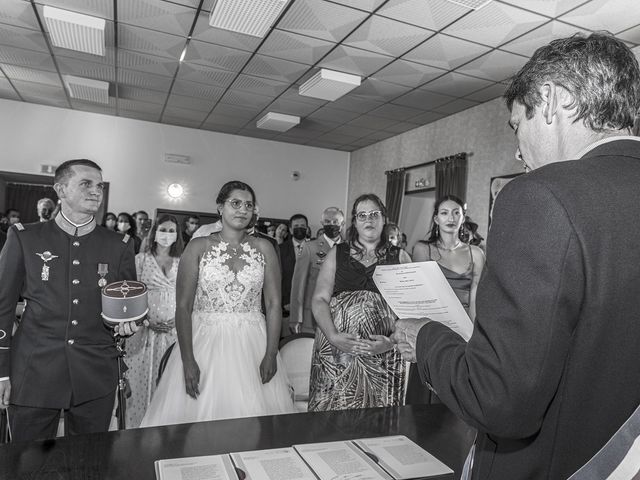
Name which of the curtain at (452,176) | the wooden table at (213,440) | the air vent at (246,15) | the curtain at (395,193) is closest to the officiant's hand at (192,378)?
the wooden table at (213,440)

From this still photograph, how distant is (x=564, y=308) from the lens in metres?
0.64

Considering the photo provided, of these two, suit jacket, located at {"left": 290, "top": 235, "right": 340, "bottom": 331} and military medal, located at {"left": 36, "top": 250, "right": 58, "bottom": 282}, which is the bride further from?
suit jacket, located at {"left": 290, "top": 235, "right": 340, "bottom": 331}

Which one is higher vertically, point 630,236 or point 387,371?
point 630,236

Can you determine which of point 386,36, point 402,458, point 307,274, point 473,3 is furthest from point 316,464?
point 386,36

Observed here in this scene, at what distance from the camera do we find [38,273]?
6.88ft

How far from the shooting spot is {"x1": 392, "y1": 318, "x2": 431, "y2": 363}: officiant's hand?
93cm

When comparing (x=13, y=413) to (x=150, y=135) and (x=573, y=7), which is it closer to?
(x=573, y=7)

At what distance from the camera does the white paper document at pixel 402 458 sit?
1.19 metres

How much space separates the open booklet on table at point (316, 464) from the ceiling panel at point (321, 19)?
358 centimetres

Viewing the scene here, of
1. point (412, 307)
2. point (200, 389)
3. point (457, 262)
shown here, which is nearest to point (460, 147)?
point (457, 262)

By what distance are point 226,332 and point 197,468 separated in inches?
55.8

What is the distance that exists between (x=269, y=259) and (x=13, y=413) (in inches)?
54.8

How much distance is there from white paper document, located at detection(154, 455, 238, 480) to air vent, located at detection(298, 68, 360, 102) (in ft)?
15.4

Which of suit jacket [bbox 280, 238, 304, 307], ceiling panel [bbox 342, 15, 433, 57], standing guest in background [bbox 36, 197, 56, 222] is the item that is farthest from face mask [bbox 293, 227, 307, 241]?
standing guest in background [bbox 36, 197, 56, 222]
